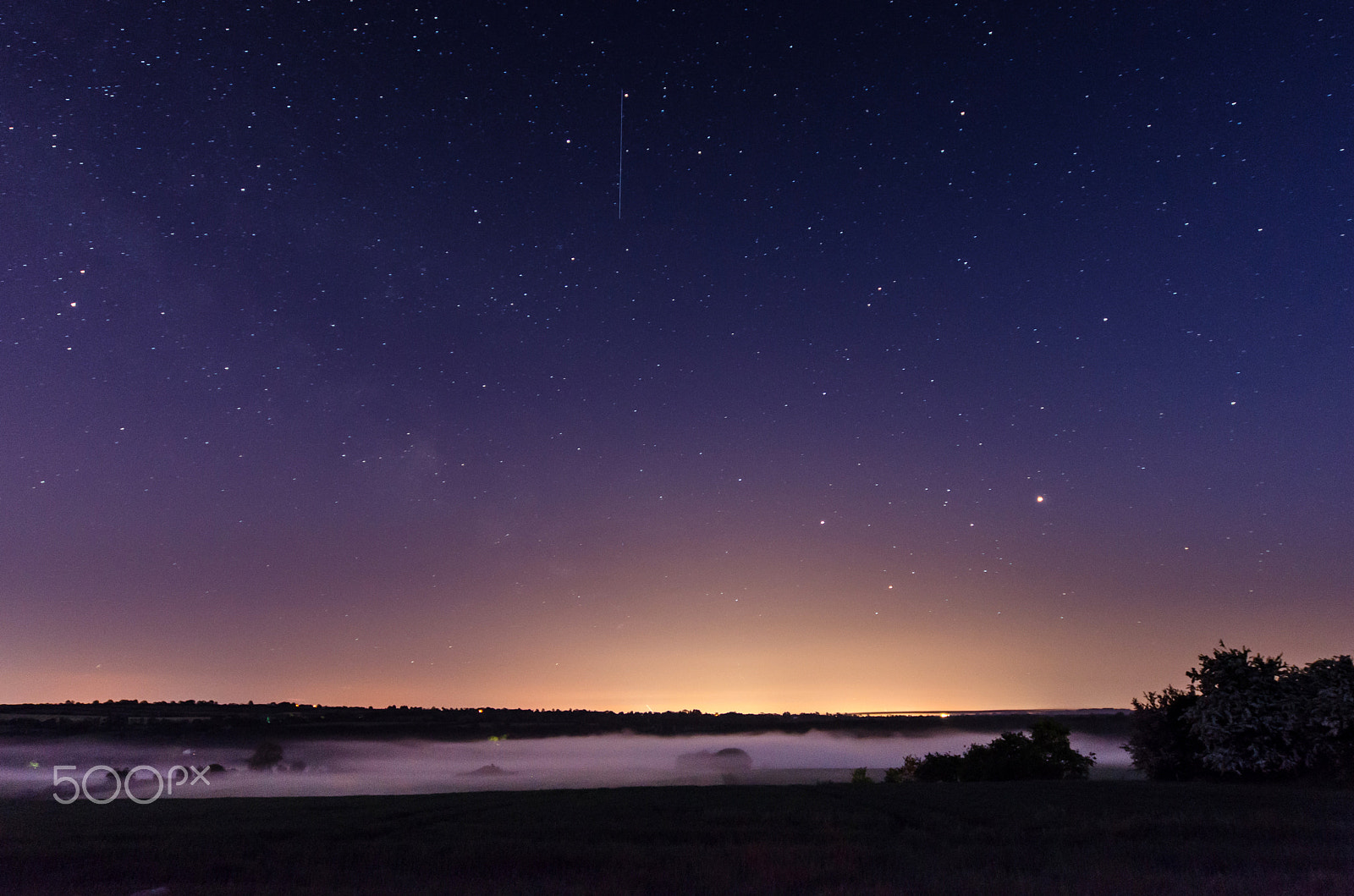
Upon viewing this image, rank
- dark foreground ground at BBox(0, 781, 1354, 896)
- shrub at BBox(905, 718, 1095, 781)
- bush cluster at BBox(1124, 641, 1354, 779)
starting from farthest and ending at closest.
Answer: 1. shrub at BBox(905, 718, 1095, 781)
2. bush cluster at BBox(1124, 641, 1354, 779)
3. dark foreground ground at BBox(0, 781, 1354, 896)

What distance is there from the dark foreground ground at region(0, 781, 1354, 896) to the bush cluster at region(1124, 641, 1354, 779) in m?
4.41

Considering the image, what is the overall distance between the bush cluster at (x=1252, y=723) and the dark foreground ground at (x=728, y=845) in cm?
441

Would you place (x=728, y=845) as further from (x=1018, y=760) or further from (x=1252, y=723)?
(x=1018, y=760)

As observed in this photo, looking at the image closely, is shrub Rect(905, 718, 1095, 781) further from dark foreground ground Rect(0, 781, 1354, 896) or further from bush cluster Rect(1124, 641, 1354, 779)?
dark foreground ground Rect(0, 781, 1354, 896)

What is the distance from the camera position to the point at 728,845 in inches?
843

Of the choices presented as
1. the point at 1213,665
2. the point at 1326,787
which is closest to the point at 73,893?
the point at 1326,787

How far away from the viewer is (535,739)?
189875 mm

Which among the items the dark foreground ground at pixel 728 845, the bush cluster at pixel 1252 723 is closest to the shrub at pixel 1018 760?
the bush cluster at pixel 1252 723

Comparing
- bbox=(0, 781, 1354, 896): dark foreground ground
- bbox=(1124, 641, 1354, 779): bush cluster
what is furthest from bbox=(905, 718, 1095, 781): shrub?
bbox=(0, 781, 1354, 896): dark foreground ground

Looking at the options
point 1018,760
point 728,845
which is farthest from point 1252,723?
point 728,845

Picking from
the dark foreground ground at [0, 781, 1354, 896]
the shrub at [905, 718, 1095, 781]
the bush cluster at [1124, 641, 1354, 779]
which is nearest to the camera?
the dark foreground ground at [0, 781, 1354, 896]

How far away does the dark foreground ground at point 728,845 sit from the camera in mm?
16422

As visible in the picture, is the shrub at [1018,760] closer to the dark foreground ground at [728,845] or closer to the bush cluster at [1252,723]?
the bush cluster at [1252,723]

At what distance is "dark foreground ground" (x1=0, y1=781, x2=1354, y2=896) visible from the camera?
53.9 ft
